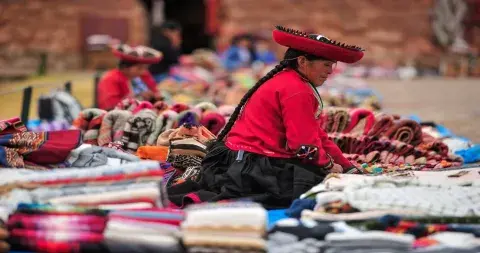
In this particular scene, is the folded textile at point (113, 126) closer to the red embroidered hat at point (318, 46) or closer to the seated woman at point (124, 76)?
the seated woman at point (124, 76)

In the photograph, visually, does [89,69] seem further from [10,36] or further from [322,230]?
[322,230]

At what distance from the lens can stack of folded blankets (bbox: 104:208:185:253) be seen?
366 centimetres

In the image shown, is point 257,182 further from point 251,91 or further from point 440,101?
point 440,101

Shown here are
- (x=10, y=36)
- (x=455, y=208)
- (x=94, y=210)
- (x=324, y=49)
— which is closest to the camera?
(x=94, y=210)

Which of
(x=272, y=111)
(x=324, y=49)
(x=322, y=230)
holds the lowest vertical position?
(x=322, y=230)

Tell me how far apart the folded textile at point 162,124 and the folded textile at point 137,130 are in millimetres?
41

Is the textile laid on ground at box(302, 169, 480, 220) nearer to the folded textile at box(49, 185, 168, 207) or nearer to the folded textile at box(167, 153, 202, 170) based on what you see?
the folded textile at box(49, 185, 168, 207)

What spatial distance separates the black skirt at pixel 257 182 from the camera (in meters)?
4.71

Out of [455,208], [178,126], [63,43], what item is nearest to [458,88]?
[63,43]

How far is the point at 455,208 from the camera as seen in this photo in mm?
4238

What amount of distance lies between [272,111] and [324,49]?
0.49 m

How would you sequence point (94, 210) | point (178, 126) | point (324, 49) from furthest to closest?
1. point (178, 126)
2. point (324, 49)
3. point (94, 210)

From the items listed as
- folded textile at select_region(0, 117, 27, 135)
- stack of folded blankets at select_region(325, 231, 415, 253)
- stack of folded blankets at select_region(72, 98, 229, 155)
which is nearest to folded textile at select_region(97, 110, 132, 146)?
stack of folded blankets at select_region(72, 98, 229, 155)

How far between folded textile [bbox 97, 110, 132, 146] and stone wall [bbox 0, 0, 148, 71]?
16.9 m
